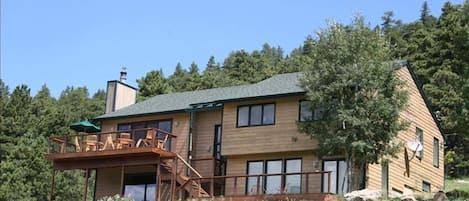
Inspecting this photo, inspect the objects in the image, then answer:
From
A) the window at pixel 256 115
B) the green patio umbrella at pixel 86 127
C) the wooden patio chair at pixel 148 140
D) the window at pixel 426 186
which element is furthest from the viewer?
the green patio umbrella at pixel 86 127

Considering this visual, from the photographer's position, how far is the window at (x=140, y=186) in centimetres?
3075

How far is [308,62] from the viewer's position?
94.0 feet

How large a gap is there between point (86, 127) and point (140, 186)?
4693 millimetres

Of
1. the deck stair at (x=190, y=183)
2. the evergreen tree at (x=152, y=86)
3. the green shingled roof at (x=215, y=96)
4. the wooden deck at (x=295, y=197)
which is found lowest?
the wooden deck at (x=295, y=197)

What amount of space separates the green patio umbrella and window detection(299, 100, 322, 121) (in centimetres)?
1056

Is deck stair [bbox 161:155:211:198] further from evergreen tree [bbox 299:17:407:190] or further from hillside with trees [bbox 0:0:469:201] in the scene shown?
hillside with trees [bbox 0:0:469:201]

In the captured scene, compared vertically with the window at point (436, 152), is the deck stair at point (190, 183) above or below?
below

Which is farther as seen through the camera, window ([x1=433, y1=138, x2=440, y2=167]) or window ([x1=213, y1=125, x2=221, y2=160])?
window ([x1=433, y1=138, x2=440, y2=167])

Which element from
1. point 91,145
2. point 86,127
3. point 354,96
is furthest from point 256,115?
point 86,127

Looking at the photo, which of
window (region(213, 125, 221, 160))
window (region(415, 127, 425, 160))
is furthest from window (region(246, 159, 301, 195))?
window (region(415, 127, 425, 160))

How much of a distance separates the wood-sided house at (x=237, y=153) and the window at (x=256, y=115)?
0.04 m

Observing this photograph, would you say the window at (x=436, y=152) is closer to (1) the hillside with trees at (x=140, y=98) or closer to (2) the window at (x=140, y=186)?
(1) the hillside with trees at (x=140, y=98)

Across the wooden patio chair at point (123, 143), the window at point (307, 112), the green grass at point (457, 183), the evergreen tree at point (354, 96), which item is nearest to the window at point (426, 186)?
the green grass at point (457, 183)

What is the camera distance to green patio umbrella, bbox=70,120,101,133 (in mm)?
33656
